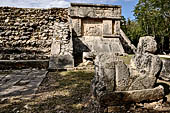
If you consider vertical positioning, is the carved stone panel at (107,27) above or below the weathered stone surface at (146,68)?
above

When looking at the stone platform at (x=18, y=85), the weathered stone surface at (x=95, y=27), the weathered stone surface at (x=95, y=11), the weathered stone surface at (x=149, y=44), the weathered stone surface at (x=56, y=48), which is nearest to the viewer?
the weathered stone surface at (x=149, y=44)

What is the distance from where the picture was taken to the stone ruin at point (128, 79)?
2348 millimetres

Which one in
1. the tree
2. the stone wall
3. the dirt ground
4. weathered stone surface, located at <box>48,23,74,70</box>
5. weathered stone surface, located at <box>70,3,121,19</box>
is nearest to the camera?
the dirt ground

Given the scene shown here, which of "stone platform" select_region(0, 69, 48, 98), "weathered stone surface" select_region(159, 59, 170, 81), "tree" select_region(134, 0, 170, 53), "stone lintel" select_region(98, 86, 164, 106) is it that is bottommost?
"stone platform" select_region(0, 69, 48, 98)

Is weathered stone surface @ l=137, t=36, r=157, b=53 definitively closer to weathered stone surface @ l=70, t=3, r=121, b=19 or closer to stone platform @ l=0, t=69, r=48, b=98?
stone platform @ l=0, t=69, r=48, b=98

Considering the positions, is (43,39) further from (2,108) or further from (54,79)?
(2,108)

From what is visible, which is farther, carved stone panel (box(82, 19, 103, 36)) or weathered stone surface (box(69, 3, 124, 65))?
carved stone panel (box(82, 19, 103, 36))

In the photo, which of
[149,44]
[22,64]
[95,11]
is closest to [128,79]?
[149,44]

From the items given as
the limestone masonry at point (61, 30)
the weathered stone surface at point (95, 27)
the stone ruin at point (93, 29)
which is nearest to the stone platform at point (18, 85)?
the limestone masonry at point (61, 30)

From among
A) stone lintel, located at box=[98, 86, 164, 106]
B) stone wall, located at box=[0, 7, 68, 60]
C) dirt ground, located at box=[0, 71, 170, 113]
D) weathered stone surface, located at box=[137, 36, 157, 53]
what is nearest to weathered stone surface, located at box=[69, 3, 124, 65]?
stone wall, located at box=[0, 7, 68, 60]

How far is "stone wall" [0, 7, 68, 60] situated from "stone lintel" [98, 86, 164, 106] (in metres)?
4.96

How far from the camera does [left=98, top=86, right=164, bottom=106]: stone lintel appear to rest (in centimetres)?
231

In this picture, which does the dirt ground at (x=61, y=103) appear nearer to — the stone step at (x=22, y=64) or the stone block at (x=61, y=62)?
the stone block at (x=61, y=62)

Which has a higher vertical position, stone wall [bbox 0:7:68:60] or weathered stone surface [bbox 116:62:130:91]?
stone wall [bbox 0:7:68:60]
